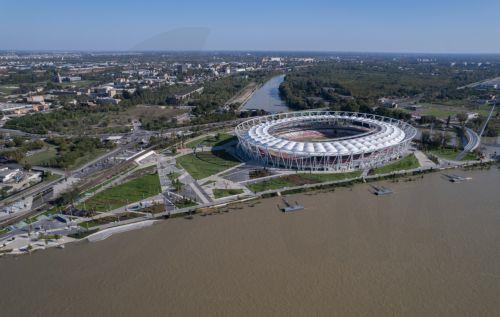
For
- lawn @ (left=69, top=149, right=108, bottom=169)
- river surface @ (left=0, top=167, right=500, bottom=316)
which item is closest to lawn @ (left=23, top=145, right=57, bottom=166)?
lawn @ (left=69, top=149, right=108, bottom=169)

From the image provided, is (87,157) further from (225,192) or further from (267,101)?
(267,101)

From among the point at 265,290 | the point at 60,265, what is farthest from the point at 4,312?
the point at 265,290

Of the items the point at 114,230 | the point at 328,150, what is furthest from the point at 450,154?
the point at 114,230

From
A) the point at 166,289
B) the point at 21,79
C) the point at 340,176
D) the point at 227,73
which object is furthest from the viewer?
the point at 227,73

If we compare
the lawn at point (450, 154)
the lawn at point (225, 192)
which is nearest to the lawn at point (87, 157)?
the lawn at point (225, 192)

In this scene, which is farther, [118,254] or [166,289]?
[118,254]

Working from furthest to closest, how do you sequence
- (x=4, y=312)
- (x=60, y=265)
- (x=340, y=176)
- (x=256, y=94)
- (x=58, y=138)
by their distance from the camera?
(x=256, y=94), (x=58, y=138), (x=340, y=176), (x=60, y=265), (x=4, y=312)

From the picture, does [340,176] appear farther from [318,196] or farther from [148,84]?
[148,84]
